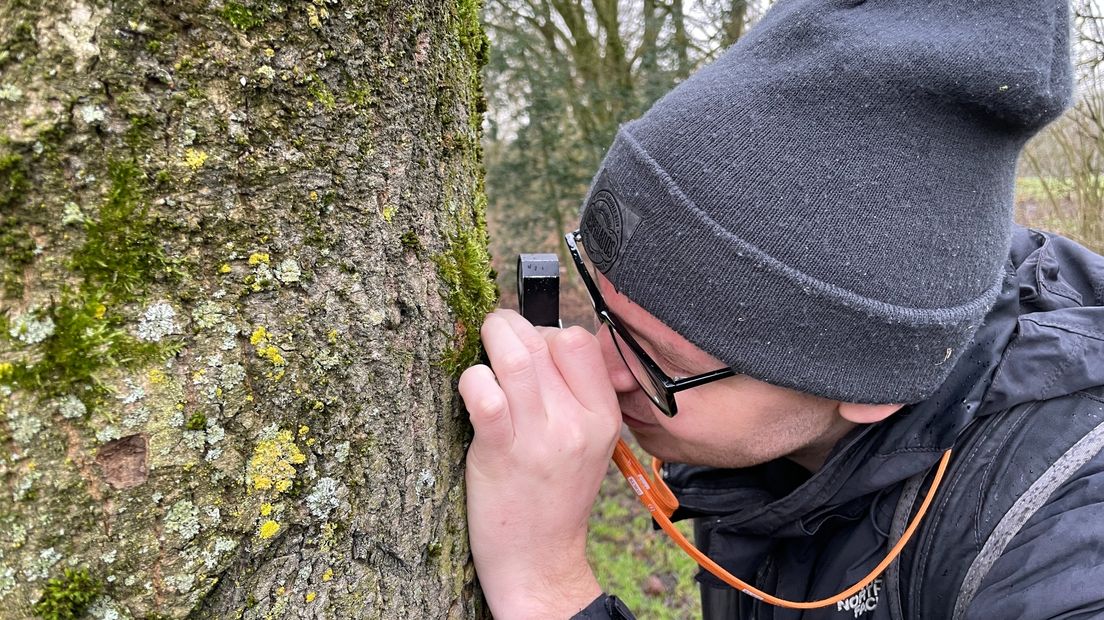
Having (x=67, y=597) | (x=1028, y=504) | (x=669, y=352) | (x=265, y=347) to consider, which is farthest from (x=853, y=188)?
(x=67, y=597)

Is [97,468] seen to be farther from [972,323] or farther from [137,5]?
[972,323]

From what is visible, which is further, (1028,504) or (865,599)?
(865,599)

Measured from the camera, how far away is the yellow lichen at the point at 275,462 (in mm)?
980

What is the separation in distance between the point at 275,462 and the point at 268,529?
100mm

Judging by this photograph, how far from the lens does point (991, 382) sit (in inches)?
61.6

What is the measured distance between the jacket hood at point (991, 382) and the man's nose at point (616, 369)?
1.57ft

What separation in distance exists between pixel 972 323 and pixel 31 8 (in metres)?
1.72

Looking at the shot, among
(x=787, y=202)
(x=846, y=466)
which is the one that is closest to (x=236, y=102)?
(x=787, y=202)

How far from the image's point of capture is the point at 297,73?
972 millimetres

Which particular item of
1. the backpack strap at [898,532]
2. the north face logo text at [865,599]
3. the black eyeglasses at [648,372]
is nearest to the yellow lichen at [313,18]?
the black eyeglasses at [648,372]

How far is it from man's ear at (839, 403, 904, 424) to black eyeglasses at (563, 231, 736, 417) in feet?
0.93

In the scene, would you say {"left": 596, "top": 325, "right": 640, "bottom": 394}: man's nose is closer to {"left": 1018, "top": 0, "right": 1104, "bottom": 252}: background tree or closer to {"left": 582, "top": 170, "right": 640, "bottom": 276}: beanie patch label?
{"left": 582, "top": 170, "right": 640, "bottom": 276}: beanie patch label

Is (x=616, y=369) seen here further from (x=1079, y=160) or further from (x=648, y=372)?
(x=1079, y=160)

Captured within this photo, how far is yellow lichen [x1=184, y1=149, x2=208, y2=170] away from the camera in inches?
35.1
